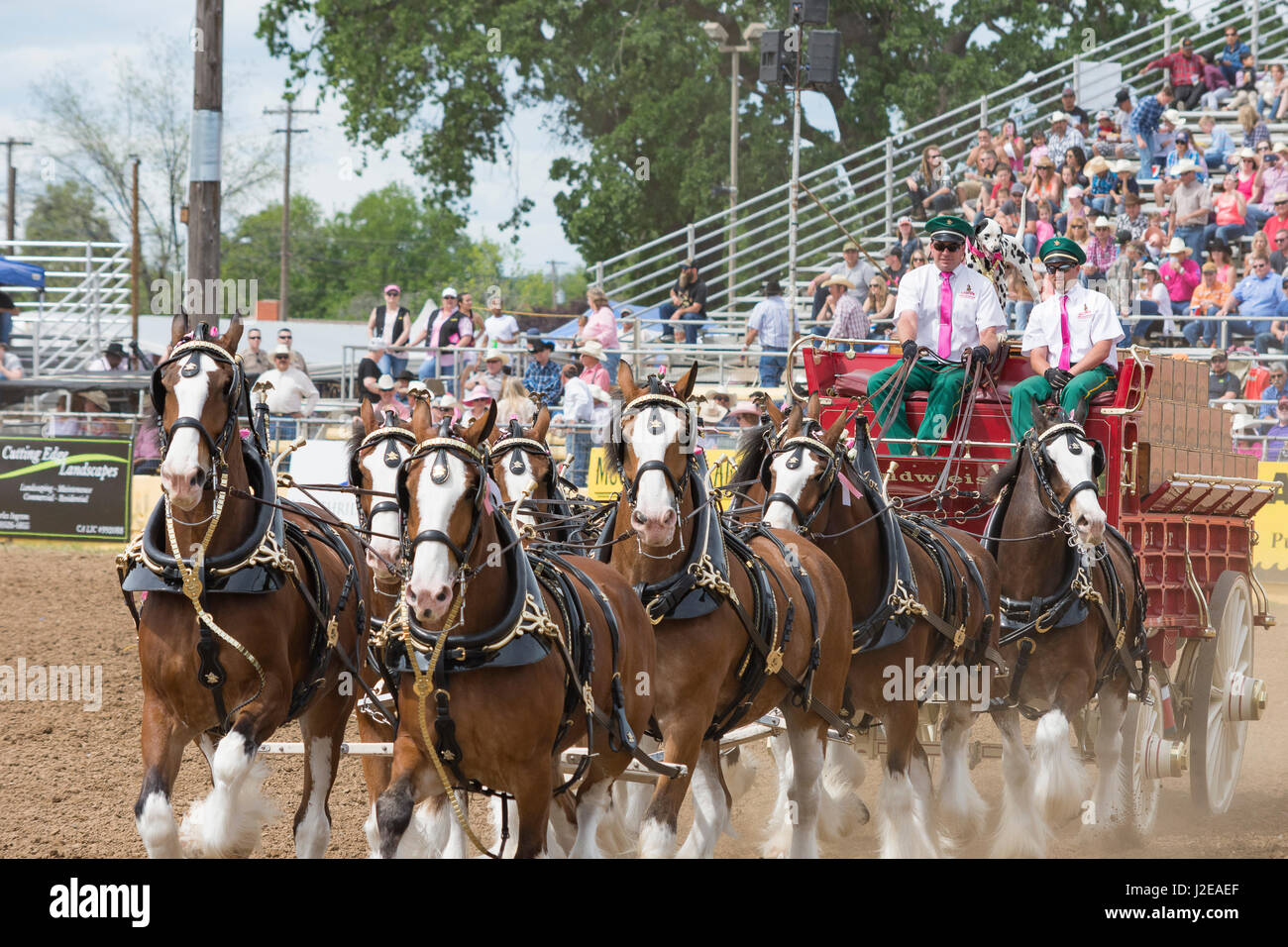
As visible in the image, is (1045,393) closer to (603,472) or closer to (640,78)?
(603,472)

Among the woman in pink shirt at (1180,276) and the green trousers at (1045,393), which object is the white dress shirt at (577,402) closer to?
the woman in pink shirt at (1180,276)

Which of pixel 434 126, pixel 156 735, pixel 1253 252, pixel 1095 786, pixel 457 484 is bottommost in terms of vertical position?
pixel 1095 786

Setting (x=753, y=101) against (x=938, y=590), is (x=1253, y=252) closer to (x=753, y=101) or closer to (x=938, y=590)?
(x=938, y=590)

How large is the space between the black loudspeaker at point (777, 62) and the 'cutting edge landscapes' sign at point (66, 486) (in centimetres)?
901

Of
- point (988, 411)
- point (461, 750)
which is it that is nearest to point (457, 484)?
point (461, 750)

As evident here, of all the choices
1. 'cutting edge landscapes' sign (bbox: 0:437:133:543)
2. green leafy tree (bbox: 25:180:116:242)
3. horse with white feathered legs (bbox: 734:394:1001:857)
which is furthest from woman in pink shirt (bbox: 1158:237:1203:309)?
green leafy tree (bbox: 25:180:116:242)

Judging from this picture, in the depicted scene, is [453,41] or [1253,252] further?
[453,41]

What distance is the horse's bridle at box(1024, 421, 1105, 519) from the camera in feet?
24.8

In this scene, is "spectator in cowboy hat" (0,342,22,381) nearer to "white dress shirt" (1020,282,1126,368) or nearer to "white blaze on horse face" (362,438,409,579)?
"white blaze on horse face" (362,438,409,579)

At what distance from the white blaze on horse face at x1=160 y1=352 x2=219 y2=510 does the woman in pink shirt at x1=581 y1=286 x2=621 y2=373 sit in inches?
462

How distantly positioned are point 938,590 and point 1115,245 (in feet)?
36.6

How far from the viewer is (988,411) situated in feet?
28.7

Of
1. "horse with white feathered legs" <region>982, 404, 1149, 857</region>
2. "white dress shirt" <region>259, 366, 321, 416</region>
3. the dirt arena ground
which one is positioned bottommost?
the dirt arena ground

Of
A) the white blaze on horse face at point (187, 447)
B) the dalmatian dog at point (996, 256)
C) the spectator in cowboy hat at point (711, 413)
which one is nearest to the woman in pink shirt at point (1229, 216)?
the spectator in cowboy hat at point (711, 413)
